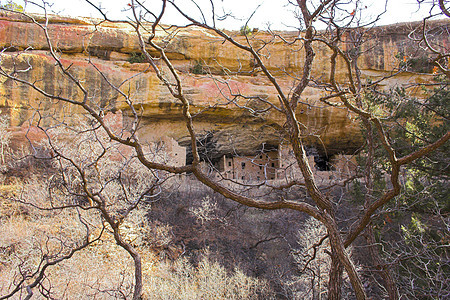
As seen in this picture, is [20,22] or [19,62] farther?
[20,22]

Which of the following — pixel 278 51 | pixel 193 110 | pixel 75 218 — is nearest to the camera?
pixel 75 218

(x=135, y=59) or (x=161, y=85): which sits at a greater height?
(x=135, y=59)

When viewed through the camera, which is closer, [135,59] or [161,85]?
[161,85]

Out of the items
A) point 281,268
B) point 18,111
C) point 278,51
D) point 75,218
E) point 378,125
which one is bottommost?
point 281,268

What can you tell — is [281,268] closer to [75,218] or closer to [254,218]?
[254,218]

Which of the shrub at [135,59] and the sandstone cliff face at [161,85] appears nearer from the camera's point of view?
the sandstone cliff face at [161,85]

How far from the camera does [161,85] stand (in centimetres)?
1252

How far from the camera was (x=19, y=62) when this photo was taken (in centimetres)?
1090

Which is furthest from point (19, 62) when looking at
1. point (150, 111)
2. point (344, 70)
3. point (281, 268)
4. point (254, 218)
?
point (344, 70)

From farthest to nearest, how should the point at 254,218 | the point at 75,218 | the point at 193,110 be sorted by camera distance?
the point at 193,110, the point at 254,218, the point at 75,218

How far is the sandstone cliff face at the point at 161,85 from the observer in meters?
11.5

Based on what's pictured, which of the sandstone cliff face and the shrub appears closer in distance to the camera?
the sandstone cliff face

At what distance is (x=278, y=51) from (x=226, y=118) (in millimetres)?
3263

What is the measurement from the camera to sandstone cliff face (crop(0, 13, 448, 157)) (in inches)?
454
